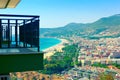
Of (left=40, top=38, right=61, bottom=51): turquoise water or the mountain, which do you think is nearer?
(left=40, top=38, right=61, bottom=51): turquoise water

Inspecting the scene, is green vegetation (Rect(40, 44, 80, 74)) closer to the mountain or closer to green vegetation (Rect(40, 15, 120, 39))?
green vegetation (Rect(40, 15, 120, 39))

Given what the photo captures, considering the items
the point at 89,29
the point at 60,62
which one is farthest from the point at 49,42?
the point at 60,62

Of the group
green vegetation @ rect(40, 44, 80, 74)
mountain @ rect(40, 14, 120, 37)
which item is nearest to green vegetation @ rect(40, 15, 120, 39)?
mountain @ rect(40, 14, 120, 37)

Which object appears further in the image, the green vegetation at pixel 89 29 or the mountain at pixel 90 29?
the mountain at pixel 90 29

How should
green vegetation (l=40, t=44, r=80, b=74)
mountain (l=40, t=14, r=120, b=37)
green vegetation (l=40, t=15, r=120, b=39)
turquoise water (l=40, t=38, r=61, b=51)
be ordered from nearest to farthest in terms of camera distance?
green vegetation (l=40, t=44, r=80, b=74), turquoise water (l=40, t=38, r=61, b=51), green vegetation (l=40, t=15, r=120, b=39), mountain (l=40, t=14, r=120, b=37)

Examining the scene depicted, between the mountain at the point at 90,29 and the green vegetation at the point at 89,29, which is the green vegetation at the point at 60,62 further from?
the mountain at the point at 90,29

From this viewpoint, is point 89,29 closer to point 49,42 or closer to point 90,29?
point 90,29

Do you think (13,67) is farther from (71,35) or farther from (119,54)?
(71,35)

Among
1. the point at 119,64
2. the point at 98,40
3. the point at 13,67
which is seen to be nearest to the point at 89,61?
the point at 119,64

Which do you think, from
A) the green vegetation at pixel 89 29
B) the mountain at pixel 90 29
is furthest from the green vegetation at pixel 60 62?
the mountain at pixel 90 29
